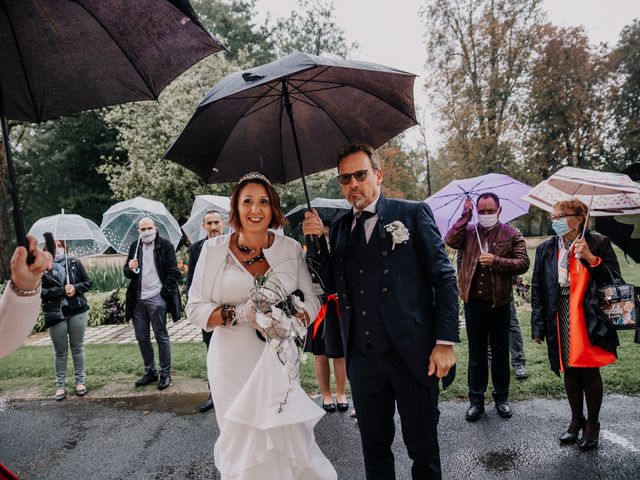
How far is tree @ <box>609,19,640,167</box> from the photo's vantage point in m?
25.6

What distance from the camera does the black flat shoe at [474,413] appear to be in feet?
13.4

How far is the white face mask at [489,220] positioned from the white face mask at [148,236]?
14.6 feet

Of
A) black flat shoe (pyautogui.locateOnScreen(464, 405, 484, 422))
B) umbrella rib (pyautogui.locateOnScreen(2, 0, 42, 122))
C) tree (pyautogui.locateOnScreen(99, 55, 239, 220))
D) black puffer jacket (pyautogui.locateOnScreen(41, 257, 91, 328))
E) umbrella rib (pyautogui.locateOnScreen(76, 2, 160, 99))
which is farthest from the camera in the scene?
tree (pyautogui.locateOnScreen(99, 55, 239, 220))

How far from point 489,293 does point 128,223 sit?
251 inches

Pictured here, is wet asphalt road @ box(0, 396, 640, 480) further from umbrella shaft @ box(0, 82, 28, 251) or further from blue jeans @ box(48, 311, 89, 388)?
umbrella shaft @ box(0, 82, 28, 251)

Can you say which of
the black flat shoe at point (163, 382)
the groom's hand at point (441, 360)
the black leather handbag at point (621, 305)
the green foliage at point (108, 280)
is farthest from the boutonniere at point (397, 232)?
the green foliage at point (108, 280)

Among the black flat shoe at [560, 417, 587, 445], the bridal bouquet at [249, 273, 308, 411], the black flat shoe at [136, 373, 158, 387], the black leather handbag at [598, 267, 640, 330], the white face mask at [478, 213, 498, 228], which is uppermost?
the white face mask at [478, 213, 498, 228]

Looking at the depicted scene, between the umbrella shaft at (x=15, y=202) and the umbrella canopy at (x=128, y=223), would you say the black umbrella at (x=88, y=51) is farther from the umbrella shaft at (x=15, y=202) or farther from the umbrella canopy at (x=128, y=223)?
the umbrella canopy at (x=128, y=223)

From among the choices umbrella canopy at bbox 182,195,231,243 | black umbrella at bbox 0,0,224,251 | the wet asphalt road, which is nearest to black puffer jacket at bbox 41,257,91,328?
the wet asphalt road

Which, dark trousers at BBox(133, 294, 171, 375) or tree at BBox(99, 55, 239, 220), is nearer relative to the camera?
dark trousers at BBox(133, 294, 171, 375)

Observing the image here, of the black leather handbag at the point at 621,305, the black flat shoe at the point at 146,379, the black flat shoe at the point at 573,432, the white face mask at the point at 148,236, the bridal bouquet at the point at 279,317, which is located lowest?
the black flat shoe at the point at 146,379

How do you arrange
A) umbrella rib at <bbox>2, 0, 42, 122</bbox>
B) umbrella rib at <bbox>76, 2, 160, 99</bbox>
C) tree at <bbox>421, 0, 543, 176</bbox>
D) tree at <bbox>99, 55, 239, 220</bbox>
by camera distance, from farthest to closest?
1. tree at <bbox>421, 0, 543, 176</bbox>
2. tree at <bbox>99, 55, 239, 220</bbox>
3. umbrella rib at <bbox>76, 2, 160, 99</bbox>
4. umbrella rib at <bbox>2, 0, 42, 122</bbox>

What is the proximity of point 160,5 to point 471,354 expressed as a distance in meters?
4.21

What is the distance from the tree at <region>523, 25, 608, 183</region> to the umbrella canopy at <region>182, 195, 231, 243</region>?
75.3ft
